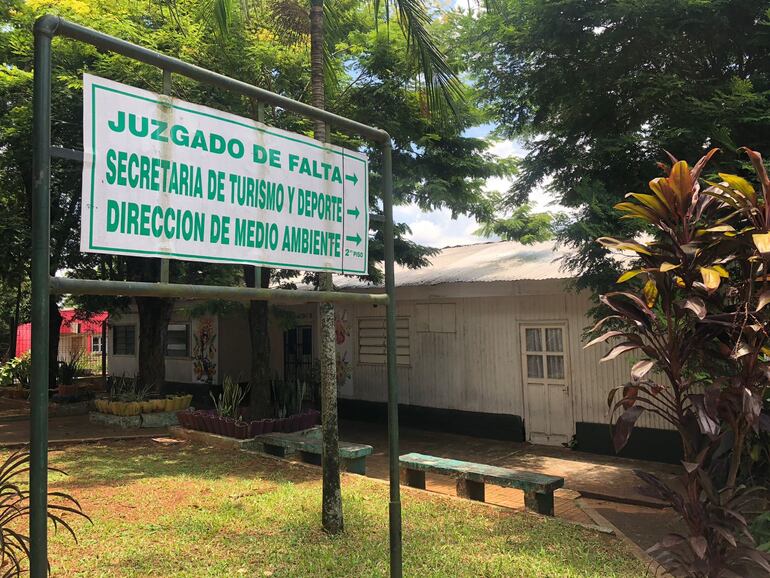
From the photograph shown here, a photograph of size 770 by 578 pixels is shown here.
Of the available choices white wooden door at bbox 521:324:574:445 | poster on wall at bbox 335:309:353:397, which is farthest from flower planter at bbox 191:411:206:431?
white wooden door at bbox 521:324:574:445

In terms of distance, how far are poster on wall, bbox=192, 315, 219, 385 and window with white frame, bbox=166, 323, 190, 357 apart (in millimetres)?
398

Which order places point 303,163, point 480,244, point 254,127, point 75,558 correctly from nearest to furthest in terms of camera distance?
point 254,127 < point 303,163 < point 75,558 < point 480,244

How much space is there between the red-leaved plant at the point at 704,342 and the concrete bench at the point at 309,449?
3977 millimetres

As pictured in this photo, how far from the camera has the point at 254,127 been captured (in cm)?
300

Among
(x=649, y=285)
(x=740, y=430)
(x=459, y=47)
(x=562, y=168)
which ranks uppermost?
(x=459, y=47)

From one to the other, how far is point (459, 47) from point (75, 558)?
778 cm

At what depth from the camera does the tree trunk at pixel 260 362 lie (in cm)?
945

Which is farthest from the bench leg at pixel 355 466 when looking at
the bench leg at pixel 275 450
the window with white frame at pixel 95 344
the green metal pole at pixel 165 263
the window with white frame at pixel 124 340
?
the window with white frame at pixel 95 344

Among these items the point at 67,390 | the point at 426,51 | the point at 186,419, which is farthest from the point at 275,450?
the point at 67,390

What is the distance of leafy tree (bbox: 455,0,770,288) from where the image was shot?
6.25m

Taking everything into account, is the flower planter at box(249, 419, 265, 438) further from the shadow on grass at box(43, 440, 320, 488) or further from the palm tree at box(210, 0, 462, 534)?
the palm tree at box(210, 0, 462, 534)

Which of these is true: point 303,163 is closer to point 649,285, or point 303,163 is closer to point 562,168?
point 649,285

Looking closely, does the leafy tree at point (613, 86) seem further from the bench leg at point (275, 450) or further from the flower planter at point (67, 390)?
the flower planter at point (67, 390)

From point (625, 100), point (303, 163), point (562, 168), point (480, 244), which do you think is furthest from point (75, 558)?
point (480, 244)
